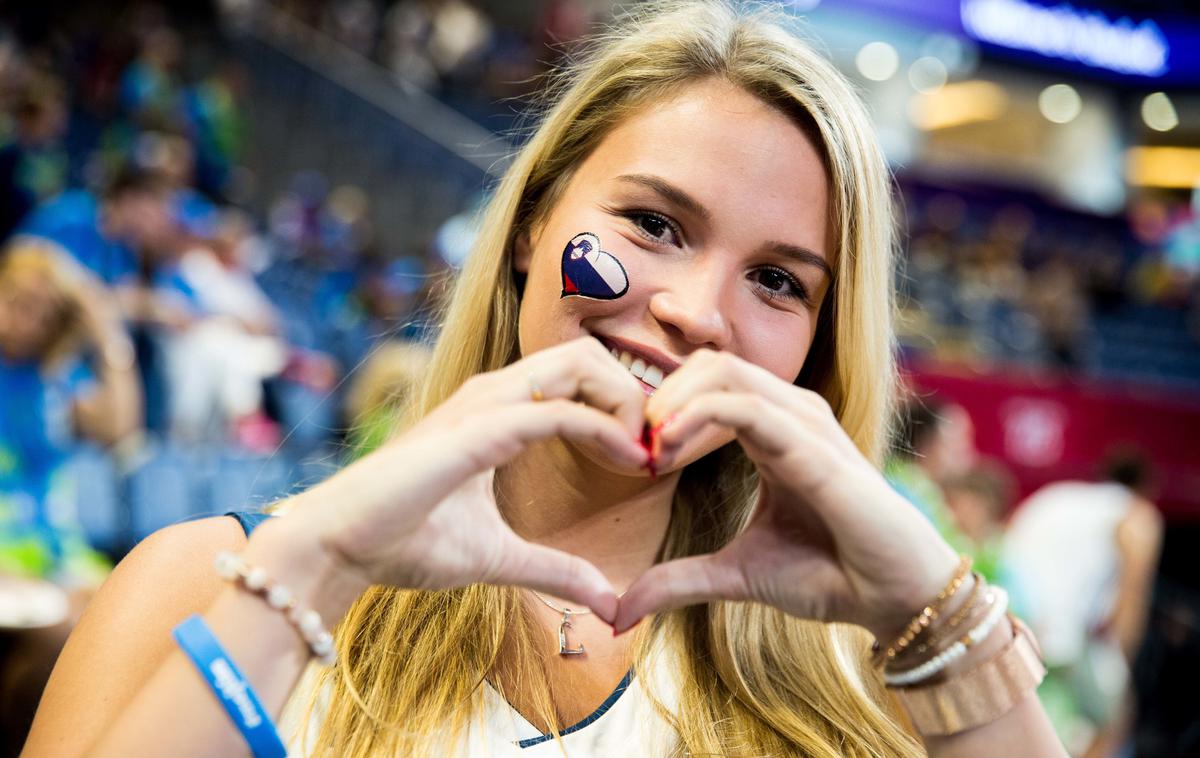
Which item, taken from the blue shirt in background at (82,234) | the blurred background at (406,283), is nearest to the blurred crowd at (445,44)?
the blurred background at (406,283)

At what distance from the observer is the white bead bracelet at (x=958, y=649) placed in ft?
3.03

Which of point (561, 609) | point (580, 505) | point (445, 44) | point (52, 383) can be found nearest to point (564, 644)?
point (561, 609)

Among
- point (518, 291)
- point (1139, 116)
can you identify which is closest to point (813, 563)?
point (518, 291)

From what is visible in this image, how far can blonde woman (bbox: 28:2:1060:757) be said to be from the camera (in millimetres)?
856

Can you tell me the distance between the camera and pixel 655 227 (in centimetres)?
116

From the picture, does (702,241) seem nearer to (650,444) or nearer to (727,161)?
(727,161)

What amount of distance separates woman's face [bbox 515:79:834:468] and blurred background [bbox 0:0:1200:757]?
351 millimetres

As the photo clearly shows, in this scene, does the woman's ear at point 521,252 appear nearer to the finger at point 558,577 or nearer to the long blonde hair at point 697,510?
the long blonde hair at point 697,510

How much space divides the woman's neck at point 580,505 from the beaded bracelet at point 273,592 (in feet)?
1.45

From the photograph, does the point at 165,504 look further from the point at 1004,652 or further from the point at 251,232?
the point at 251,232

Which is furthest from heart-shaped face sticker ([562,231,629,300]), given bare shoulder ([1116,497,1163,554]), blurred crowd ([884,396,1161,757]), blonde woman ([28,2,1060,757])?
bare shoulder ([1116,497,1163,554])

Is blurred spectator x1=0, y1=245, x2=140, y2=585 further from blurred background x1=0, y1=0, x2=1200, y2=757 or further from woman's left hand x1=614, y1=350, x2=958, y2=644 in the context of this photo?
woman's left hand x1=614, y1=350, x2=958, y2=644

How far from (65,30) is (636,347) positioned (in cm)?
829

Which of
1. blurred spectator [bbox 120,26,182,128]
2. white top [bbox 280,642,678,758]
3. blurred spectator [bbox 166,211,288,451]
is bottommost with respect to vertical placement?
blurred spectator [bbox 166,211,288,451]
